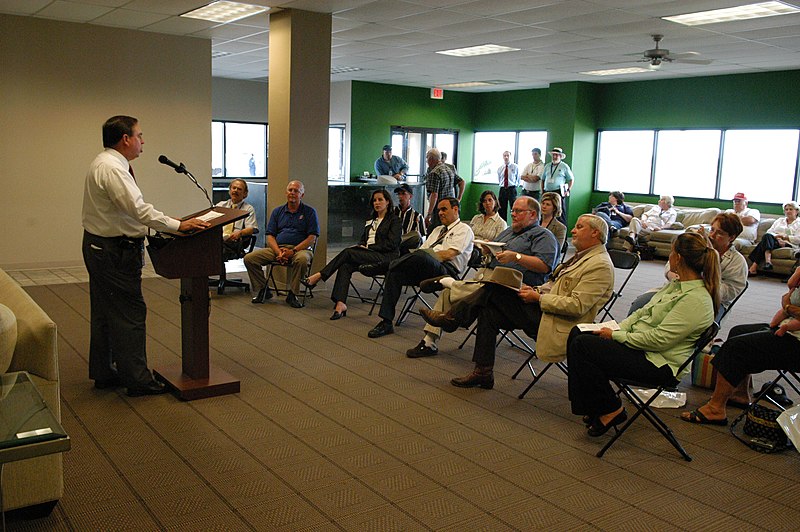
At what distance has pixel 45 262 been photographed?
902 cm

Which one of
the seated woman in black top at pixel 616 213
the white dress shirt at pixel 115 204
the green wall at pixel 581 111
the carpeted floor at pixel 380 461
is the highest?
the green wall at pixel 581 111

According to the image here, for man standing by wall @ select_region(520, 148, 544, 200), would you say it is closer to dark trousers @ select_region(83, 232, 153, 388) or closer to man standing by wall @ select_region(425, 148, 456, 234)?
man standing by wall @ select_region(425, 148, 456, 234)

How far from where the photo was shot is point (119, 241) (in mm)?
4242

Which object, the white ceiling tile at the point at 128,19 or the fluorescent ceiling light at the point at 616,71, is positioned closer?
the white ceiling tile at the point at 128,19

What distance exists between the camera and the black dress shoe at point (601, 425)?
3973 mm

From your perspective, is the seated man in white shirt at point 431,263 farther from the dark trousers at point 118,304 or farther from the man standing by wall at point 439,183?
the man standing by wall at point 439,183

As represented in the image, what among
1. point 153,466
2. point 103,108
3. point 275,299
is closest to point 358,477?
point 153,466

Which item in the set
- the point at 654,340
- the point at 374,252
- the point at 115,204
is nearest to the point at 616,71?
the point at 374,252

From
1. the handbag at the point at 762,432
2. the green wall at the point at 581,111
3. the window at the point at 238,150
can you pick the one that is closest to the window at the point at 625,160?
the green wall at the point at 581,111

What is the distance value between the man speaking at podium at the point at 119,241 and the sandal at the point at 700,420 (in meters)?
3.05

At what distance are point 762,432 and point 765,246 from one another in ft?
23.1

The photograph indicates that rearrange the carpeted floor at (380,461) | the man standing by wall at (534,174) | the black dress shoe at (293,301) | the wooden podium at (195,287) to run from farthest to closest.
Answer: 1. the man standing by wall at (534,174)
2. the black dress shoe at (293,301)
3. the wooden podium at (195,287)
4. the carpeted floor at (380,461)

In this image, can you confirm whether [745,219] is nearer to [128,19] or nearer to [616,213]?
[616,213]

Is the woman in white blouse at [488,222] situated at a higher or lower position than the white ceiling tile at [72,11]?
lower
